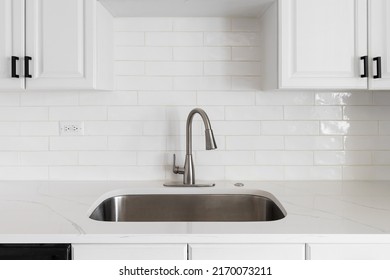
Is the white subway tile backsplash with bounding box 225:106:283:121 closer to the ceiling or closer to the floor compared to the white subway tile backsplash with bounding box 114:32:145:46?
closer to the floor

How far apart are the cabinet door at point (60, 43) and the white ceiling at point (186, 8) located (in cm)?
16

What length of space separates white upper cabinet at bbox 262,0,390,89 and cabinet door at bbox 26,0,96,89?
2.84 ft

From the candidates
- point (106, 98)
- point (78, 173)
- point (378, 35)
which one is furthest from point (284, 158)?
point (78, 173)

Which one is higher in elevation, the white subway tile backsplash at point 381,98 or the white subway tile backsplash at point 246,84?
the white subway tile backsplash at point 246,84

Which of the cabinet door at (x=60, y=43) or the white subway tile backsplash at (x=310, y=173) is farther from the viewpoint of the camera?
the white subway tile backsplash at (x=310, y=173)

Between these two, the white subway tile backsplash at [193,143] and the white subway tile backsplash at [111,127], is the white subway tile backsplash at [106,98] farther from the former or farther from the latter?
the white subway tile backsplash at [193,143]

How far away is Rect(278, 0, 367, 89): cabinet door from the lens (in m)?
1.69

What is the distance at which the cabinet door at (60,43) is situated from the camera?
170 centimetres

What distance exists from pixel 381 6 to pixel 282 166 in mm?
896

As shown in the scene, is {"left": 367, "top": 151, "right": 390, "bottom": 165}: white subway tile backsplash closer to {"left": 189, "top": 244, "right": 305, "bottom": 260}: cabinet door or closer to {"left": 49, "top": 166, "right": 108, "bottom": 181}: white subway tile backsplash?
{"left": 189, "top": 244, "right": 305, "bottom": 260}: cabinet door

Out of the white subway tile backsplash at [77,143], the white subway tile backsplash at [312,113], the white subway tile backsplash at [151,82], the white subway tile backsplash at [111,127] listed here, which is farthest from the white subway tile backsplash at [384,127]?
the white subway tile backsplash at [77,143]

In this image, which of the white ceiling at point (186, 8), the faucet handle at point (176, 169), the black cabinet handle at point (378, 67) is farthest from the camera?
the faucet handle at point (176, 169)

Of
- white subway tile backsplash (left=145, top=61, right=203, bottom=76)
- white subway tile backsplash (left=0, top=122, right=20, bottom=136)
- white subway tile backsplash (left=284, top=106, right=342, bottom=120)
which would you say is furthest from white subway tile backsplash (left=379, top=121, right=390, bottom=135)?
white subway tile backsplash (left=0, top=122, right=20, bottom=136)
